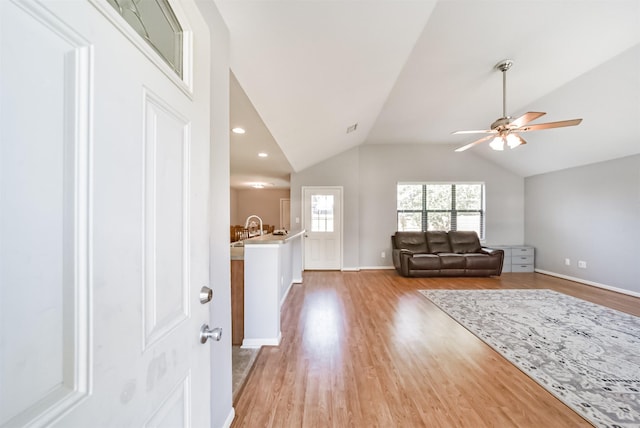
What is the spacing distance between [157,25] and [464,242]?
624cm

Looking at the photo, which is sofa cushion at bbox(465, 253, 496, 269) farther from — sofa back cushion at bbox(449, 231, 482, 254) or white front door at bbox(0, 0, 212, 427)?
white front door at bbox(0, 0, 212, 427)

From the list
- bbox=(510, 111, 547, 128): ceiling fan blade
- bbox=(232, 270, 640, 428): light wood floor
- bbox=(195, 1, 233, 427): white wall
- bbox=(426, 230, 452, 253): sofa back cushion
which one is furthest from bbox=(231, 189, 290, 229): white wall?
bbox=(195, 1, 233, 427): white wall

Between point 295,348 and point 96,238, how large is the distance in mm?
2327

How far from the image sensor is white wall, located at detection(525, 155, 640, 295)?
3980mm

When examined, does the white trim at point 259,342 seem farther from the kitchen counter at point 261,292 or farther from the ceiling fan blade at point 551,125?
the ceiling fan blade at point 551,125

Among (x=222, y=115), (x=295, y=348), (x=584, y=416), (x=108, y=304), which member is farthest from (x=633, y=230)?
(x=108, y=304)

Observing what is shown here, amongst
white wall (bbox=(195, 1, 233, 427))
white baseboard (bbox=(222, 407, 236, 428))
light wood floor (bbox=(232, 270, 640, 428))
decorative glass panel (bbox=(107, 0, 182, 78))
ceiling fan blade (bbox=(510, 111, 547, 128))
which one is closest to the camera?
decorative glass panel (bbox=(107, 0, 182, 78))

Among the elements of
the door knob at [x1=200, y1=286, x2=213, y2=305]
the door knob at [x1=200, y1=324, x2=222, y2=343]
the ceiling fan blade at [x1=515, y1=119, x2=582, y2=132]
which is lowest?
the door knob at [x1=200, y1=324, x2=222, y2=343]

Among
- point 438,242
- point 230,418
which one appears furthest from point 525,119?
point 230,418

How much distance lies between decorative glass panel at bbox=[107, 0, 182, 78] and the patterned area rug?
2.88 meters

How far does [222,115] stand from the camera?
1434mm

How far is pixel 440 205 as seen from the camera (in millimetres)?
6035

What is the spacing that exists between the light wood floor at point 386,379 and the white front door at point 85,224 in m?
1.31

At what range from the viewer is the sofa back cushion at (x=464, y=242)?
5.54 m
